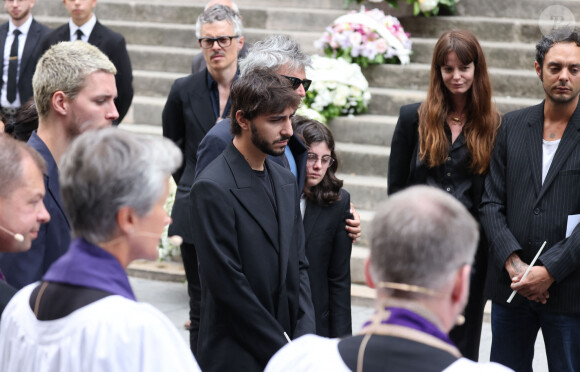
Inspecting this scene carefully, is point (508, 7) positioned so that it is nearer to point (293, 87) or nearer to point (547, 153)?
point (547, 153)

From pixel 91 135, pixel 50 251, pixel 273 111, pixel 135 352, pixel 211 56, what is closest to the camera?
pixel 135 352

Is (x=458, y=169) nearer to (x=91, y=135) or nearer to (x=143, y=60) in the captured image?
(x=91, y=135)

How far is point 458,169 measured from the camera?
4.80 m

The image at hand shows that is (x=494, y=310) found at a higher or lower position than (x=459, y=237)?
lower

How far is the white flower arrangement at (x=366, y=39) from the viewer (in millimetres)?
8867

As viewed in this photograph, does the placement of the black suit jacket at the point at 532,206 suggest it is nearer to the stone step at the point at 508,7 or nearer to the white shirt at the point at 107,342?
the white shirt at the point at 107,342

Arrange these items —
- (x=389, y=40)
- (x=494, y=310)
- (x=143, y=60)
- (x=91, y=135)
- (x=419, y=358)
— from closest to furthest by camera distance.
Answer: (x=419, y=358) → (x=91, y=135) → (x=494, y=310) → (x=389, y=40) → (x=143, y=60)

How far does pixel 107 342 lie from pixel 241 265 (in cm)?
146

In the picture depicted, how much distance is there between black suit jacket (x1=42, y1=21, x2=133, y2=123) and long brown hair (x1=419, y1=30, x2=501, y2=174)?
2915 millimetres

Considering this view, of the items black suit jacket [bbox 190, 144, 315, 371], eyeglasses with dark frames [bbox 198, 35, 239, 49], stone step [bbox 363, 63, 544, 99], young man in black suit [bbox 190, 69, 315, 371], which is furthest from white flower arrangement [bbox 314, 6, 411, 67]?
black suit jacket [bbox 190, 144, 315, 371]

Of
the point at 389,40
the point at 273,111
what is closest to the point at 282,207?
the point at 273,111

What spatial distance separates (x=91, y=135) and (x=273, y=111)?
141 centimetres

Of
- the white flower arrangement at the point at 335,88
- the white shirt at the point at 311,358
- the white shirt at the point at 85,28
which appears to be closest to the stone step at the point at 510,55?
the white flower arrangement at the point at 335,88

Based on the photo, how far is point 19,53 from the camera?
25.5 feet
